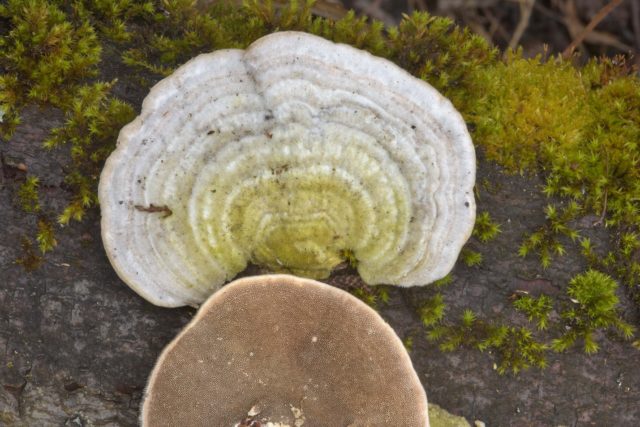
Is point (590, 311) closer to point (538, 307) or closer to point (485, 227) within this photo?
point (538, 307)

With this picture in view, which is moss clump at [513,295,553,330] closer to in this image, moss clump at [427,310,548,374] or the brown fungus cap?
moss clump at [427,310,548,374]

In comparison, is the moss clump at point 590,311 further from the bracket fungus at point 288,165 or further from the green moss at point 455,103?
the bracket fungus at point 288,165

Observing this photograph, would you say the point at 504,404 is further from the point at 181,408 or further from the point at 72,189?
the point at 72,189

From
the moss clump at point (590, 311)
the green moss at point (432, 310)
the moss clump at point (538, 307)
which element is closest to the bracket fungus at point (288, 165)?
the green moss at point (432, 310)

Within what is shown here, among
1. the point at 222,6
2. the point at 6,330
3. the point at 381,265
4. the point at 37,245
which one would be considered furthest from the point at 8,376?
the point at 222,6

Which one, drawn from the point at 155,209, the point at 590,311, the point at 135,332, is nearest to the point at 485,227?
the point at 590,311

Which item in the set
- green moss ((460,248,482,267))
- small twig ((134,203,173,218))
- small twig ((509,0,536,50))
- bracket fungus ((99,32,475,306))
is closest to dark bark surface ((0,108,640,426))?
green moss ((460,248,482,267))
